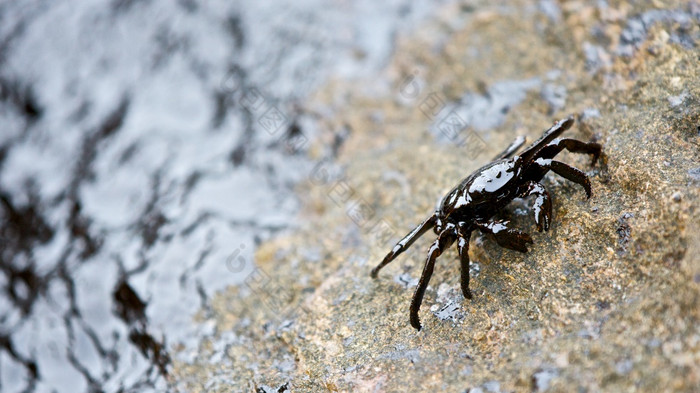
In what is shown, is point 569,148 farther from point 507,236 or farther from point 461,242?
point 461,242

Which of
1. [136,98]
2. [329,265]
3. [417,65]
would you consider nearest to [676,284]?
[329,265]

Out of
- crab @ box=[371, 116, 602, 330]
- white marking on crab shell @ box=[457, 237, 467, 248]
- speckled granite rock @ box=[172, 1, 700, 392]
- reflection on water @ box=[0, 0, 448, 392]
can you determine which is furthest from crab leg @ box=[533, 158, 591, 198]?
reflection on water @ box=[0, 0, 448, 392]

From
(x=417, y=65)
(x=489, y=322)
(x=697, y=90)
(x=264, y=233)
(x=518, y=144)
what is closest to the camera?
(x=489, y=322)

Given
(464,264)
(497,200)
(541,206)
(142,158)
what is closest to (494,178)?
(497,200)

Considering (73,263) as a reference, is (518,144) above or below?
below

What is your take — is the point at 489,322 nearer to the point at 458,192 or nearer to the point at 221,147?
the point at 458,192

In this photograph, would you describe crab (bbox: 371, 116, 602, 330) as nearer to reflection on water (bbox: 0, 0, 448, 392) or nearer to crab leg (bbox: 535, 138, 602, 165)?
crab leg (bbox: 535, 138, 602, 165)
